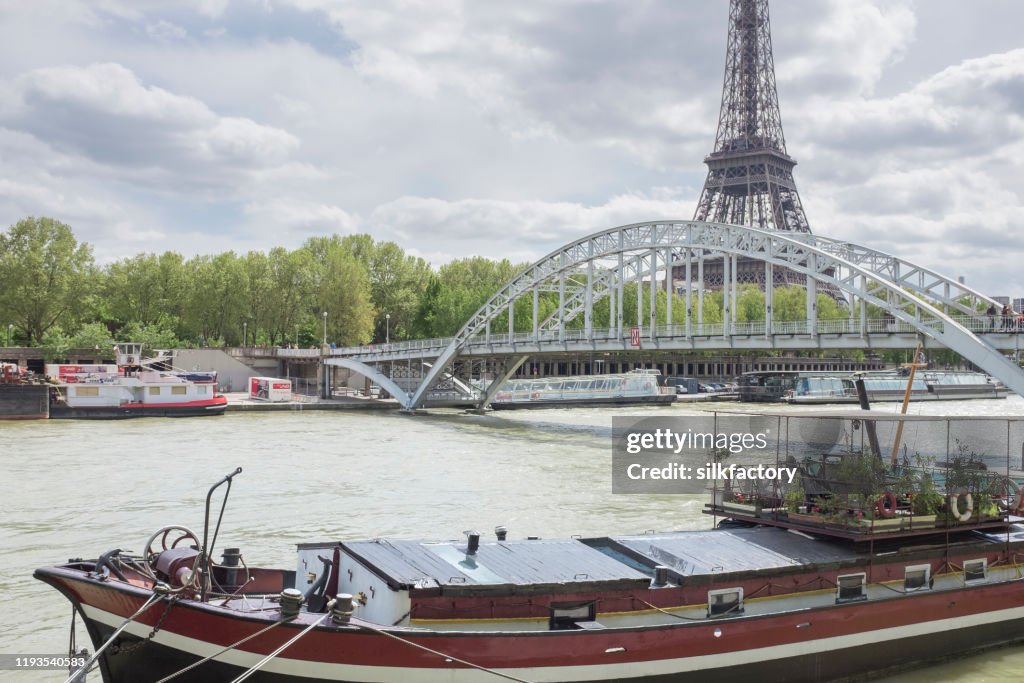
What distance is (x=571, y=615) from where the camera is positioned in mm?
10102

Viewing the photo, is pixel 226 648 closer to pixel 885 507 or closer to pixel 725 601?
pixel 725 601

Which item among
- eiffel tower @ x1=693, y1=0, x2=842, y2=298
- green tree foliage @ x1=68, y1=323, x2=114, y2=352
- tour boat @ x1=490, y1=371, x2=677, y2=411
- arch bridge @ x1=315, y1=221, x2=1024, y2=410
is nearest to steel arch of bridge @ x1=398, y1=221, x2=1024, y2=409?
arch bridge @ x1=315, y1=221, x2=1024, y2=410

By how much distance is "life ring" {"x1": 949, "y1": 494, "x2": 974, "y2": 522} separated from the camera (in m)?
12.7

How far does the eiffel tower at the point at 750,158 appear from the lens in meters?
109

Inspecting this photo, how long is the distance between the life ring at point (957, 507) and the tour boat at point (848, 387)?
186 ft

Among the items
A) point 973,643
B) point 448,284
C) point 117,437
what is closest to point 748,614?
point 973,643

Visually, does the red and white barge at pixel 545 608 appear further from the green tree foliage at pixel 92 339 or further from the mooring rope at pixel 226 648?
the green tree foliage at pixel 92 339

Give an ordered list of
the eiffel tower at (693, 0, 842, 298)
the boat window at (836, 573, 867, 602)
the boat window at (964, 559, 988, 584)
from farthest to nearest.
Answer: the eiffel tower at (693, 0, 842, 298), the boat window at (964, 559, 988, 584), the boat window at (836, 573, 867, 602)

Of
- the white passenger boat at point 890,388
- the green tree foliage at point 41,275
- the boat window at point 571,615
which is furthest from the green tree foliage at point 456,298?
the boat window at point 571,615

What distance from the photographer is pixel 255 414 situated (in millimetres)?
54406

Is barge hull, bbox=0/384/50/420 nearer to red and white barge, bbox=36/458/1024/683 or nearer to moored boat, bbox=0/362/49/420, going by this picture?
moored boat, bbox=0/362/49/420

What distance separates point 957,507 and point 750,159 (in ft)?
335

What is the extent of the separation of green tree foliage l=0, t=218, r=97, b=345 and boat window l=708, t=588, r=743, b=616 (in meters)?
69.9

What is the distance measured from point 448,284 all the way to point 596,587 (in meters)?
83.5
